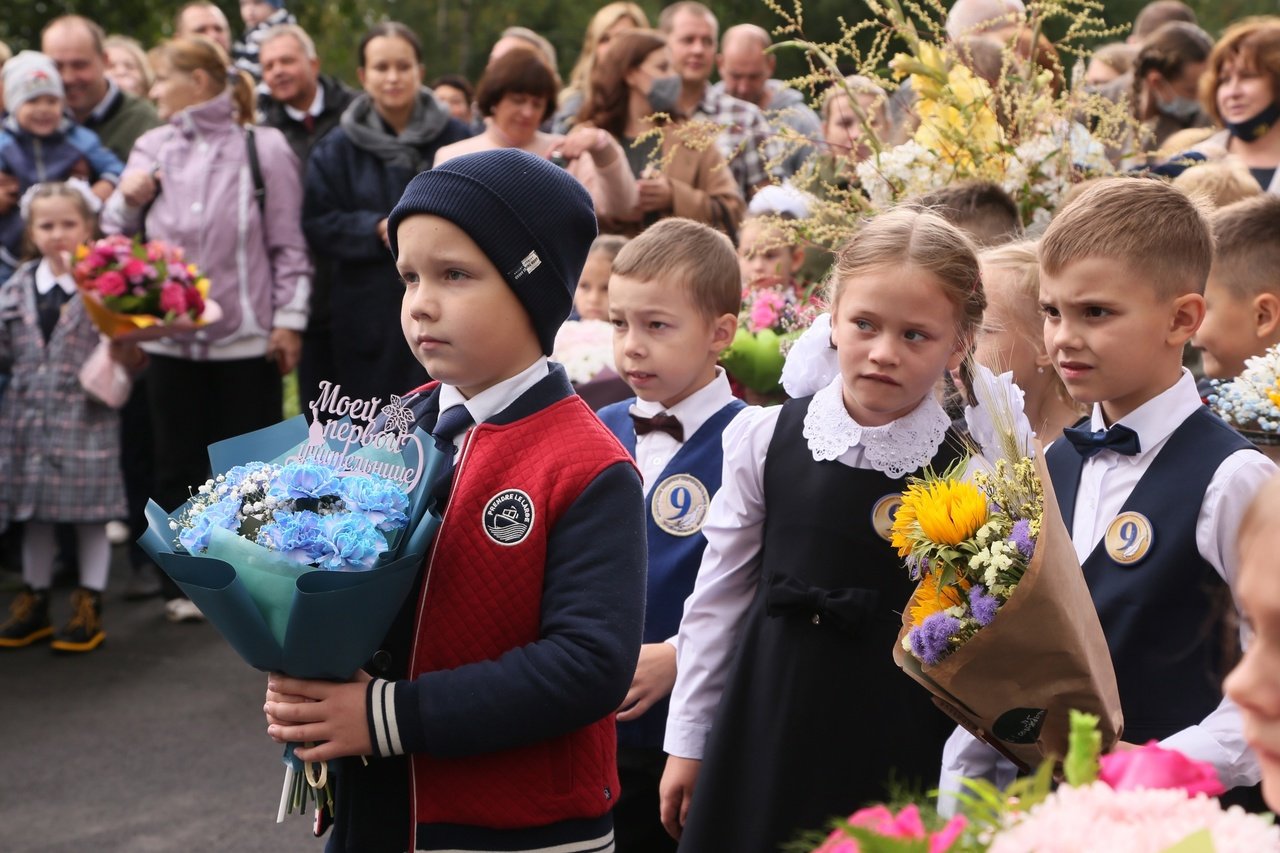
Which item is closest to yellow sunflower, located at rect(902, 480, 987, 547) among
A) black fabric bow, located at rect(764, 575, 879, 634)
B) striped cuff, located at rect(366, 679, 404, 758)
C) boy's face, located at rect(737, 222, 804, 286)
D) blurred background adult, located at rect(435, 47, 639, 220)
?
black fabric bow, located at rect(764, 575, 879, 634)

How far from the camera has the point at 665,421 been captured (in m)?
3.78

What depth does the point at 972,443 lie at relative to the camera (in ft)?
9.41

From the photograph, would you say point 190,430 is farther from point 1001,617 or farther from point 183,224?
point 1001,617

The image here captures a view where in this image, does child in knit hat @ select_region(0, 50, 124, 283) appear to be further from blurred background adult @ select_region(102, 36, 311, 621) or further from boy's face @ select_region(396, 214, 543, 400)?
boy's face @ select_region(396, 214, 543, 400)

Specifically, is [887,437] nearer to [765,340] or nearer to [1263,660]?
[765,340]

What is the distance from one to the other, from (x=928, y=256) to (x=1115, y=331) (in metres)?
0.39

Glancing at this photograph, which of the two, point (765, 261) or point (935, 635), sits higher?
point (935, 635)

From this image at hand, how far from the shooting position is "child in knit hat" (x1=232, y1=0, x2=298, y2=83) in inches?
378

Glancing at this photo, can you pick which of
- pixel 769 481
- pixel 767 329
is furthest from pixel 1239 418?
pixel 767 329

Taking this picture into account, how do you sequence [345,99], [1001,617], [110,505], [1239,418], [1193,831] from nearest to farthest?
[1193,831] < [1001,617] < [1239,418] < [110,505] < [345,99]

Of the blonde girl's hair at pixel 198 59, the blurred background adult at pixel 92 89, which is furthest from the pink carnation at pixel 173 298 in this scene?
the blurred background adult at pixel 92 89

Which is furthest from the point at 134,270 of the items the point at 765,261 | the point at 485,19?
the point at 485,19

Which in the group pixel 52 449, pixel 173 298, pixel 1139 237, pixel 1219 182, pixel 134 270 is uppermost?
pixel 1139 237

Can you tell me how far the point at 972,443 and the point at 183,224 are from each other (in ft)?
17.9
